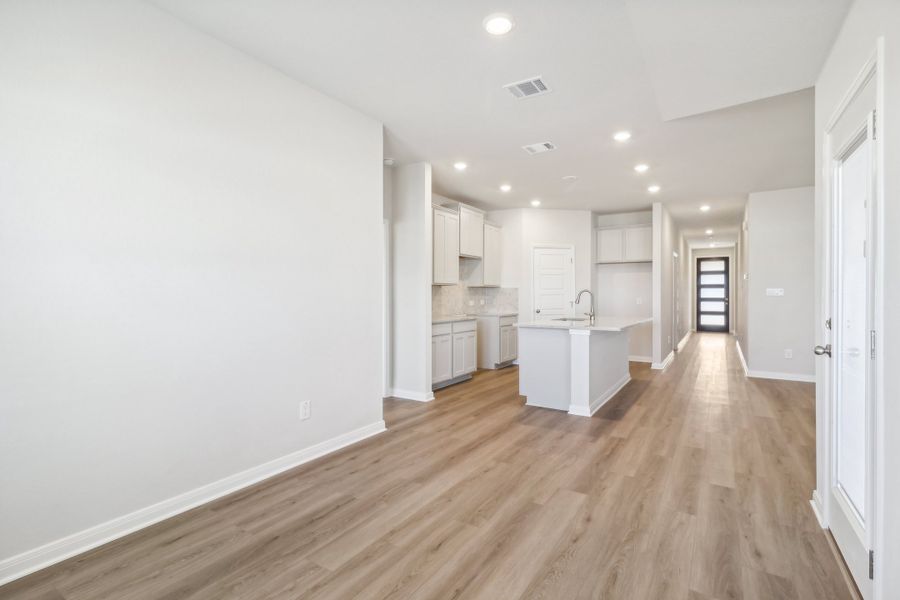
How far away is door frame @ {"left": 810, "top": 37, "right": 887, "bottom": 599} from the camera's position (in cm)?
145

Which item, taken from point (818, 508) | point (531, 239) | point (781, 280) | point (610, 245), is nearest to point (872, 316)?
point (818, 508)

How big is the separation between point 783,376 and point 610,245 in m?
3.29

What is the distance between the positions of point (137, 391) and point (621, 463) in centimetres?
304

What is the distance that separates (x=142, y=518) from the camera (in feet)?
Result: 7.36

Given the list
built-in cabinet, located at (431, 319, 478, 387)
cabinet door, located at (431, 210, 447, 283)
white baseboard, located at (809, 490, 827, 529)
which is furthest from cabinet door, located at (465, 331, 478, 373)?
white baseboard, located at (809, 490, 827, 529)

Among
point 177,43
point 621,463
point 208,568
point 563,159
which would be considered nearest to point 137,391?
point 208,568

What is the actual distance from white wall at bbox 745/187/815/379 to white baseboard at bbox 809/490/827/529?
14.6 feet

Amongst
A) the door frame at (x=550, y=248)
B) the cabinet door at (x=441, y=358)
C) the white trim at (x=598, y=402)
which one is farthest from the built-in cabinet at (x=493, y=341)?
the white trim at (x=598, y=402)

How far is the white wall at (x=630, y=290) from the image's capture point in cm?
783

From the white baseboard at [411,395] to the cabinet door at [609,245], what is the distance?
15.4ft

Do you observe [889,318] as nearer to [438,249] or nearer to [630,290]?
[438,249]

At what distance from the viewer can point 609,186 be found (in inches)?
233

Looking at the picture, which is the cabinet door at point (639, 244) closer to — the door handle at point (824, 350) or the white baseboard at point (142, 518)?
the door handle at point (824, 350)

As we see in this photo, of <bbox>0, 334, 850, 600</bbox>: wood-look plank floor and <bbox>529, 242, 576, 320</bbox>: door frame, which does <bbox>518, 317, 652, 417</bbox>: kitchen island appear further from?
<bbox>529, 242, 576, 320</bbox>: door frame
